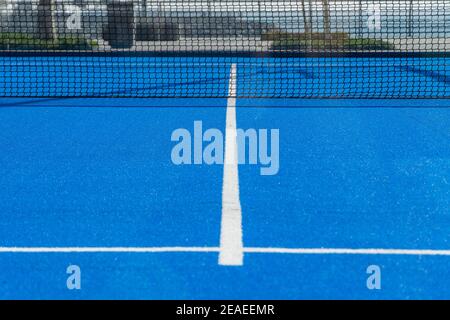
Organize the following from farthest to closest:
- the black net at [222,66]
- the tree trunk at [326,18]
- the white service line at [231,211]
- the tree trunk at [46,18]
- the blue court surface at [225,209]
A: the tree trunk at [326,18]
the tree trunk at [46,18]
the black net at [222,66]
the white service line at [231,211]
the blue court surface at [225,209]

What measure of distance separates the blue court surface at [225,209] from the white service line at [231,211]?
2cm

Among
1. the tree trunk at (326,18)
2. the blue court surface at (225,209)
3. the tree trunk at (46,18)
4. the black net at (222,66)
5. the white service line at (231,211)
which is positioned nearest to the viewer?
the blue court surface at (225,209)

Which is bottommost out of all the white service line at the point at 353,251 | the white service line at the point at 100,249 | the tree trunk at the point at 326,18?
the white service line at the point at 353,251

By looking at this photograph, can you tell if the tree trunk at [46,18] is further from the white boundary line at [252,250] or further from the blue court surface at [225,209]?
the white boundary line at [252,250]

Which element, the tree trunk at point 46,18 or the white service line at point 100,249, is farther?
the tree trunk at point 46,18

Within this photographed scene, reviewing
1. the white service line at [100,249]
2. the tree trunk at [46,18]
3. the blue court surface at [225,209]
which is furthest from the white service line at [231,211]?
the tree trunk at [46,18]

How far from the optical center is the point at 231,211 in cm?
547

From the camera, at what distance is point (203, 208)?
18.2 ft

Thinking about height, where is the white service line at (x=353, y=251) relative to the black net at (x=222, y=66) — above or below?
below

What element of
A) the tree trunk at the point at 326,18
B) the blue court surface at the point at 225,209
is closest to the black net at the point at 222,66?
the tree trunk at the point at 326,18

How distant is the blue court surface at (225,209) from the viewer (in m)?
4.26

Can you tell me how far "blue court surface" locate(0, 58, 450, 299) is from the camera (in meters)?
4.26

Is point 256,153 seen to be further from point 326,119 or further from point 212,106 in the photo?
point 212,106

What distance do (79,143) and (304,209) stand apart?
3076mm
